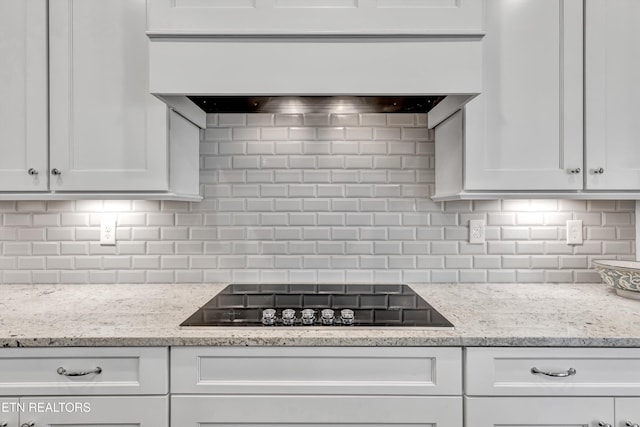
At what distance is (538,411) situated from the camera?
121 centimetres

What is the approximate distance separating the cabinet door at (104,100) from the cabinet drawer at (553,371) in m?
1.27

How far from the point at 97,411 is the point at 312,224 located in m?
1.09

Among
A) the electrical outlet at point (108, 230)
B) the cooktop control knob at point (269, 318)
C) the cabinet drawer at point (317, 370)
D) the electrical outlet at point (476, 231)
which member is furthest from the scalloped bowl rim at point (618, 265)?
the electrical outlet at point (108, 230)

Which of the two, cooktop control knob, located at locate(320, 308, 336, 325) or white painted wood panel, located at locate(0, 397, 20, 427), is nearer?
white painted wood panel, located at locate(0, 397, 20, 427)

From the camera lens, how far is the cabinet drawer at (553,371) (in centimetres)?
120

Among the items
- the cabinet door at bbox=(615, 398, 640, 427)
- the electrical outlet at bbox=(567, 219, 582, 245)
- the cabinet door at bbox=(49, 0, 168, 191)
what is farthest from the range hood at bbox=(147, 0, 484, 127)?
the cabinet door at bbox=(615, 398, 640, 427)

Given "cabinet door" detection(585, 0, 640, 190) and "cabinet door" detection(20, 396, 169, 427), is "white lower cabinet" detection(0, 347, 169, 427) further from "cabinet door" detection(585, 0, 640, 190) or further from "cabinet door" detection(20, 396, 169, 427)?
"cabinet door" detection(585, 0, 640, 190)

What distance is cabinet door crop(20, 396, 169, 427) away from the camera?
3.92 ft

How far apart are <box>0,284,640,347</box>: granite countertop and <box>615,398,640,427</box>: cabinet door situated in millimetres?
176

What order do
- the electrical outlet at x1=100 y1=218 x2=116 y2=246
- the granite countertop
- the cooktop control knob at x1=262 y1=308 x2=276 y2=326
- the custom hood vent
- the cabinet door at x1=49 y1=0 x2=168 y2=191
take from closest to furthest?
the granite countertop, the cooktop control knob at x1=262 y1=308 x2=276 y2=326, the cabinet door at x1=49 y1=0 x2=168 y2=191, the custom hood vent, the electrical outlet at x1=100 y1=218 x2=116 y2=246

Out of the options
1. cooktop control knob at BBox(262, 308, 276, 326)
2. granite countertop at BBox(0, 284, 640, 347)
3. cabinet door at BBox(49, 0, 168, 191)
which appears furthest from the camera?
cabinet door at BBox(49, 0, 168, 191)

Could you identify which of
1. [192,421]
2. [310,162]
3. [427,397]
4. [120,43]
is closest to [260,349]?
[192,421]

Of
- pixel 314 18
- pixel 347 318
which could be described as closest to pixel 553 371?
pixel 347 318

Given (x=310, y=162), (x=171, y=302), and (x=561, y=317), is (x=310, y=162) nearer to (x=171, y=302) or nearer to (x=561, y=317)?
(x=171, y=302)
